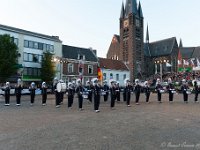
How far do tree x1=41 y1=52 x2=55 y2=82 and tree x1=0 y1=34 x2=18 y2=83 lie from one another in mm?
7381

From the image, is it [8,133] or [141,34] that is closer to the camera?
[8,133]

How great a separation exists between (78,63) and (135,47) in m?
33.8

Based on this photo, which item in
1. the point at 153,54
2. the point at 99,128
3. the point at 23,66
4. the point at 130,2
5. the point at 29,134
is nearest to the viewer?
the point at 29,134

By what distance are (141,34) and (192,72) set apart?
3310 cm

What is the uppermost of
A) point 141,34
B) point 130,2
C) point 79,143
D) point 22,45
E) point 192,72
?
point 130,2

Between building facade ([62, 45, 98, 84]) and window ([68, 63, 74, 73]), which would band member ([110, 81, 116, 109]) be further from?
window ([68, 63, 74, 73])

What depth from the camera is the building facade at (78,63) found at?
52.8 metres

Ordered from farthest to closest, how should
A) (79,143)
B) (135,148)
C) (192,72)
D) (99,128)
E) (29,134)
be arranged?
(192,72) → (99,128) → (29,134) → (79,143) → (135,148)

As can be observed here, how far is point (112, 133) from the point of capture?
842 centimetres

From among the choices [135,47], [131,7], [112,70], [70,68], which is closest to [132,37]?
[135,47]

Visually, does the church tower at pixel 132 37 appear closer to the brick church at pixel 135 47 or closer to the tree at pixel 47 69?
the brick church at pixel 135 47

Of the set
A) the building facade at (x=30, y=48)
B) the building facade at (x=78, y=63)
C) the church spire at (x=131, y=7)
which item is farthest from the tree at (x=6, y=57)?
the church spire at (x=131, y=7)

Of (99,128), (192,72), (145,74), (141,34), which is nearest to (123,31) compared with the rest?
(141,34)

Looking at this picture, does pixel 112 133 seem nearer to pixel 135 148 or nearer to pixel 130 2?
pixel 135 148
